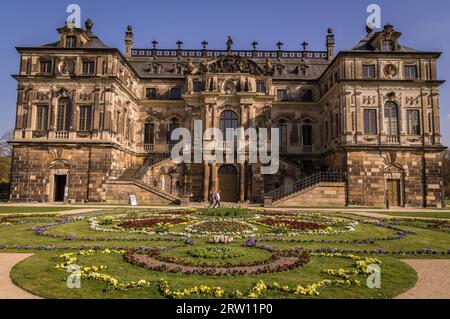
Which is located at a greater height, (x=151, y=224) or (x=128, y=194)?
(x=128, y=194)

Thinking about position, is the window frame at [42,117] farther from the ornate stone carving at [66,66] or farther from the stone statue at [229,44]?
the stone statue at [229,44]

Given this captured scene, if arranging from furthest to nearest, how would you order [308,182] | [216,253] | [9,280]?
[308,182] < [216,253] < [9,280]

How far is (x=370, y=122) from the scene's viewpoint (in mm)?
36500

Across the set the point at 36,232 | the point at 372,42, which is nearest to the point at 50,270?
the point at 36,232

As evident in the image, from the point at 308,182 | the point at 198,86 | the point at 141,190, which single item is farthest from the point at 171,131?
the point at 308,182

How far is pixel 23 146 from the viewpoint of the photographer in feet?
117

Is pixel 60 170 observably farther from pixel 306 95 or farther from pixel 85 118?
pixel 306 95

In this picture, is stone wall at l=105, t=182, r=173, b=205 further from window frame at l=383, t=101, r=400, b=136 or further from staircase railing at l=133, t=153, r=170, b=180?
window frame at l=383, t=101, r=400, b=136

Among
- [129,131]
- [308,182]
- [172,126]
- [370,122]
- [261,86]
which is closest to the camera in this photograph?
[370,122]

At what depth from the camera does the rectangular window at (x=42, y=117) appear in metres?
36.8

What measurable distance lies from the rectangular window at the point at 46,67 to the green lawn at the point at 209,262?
87.5 feet

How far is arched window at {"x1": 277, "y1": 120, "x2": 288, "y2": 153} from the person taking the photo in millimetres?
45031

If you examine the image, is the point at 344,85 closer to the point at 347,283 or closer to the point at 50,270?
the point at 347,283

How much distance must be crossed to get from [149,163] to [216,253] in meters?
32.7
